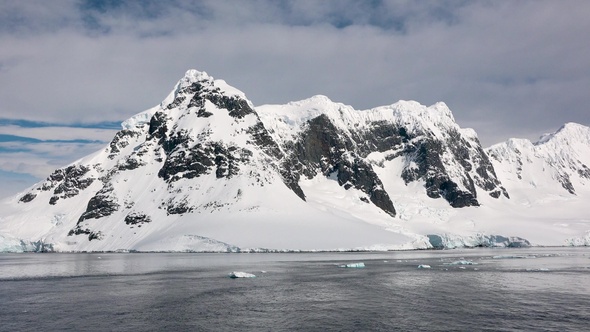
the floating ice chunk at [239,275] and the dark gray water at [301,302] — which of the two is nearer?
the dark gray water at [301,302]

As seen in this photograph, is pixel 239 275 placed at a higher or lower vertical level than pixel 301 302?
higher

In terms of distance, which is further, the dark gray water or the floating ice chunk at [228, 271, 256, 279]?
the floating ice chunk at [228, 271, 256, 279]

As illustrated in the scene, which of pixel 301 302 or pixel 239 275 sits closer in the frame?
pixel 301 302

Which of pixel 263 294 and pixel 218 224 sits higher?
pixel 218 224

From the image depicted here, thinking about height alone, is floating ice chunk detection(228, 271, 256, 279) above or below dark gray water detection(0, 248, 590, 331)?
above

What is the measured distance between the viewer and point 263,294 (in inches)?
2346

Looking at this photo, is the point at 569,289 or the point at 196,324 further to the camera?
the point at 569,289

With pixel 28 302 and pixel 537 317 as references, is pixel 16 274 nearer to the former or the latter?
pixel 28 302

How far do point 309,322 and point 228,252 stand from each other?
133663mm

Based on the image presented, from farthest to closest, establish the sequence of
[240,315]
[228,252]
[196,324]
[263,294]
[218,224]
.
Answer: [218,224] → [228,252] → [263,294] → [240,315] → [196,324]

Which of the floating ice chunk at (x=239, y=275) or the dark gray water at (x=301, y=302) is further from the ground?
the floating ice chunk at (x=239, y=275)

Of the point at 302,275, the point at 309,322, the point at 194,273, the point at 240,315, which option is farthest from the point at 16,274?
the point at 309,322

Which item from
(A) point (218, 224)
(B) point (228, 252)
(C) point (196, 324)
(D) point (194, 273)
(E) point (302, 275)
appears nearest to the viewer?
(C) point (196, 324)

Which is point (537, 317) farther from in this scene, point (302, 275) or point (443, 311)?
point (302, 275)
